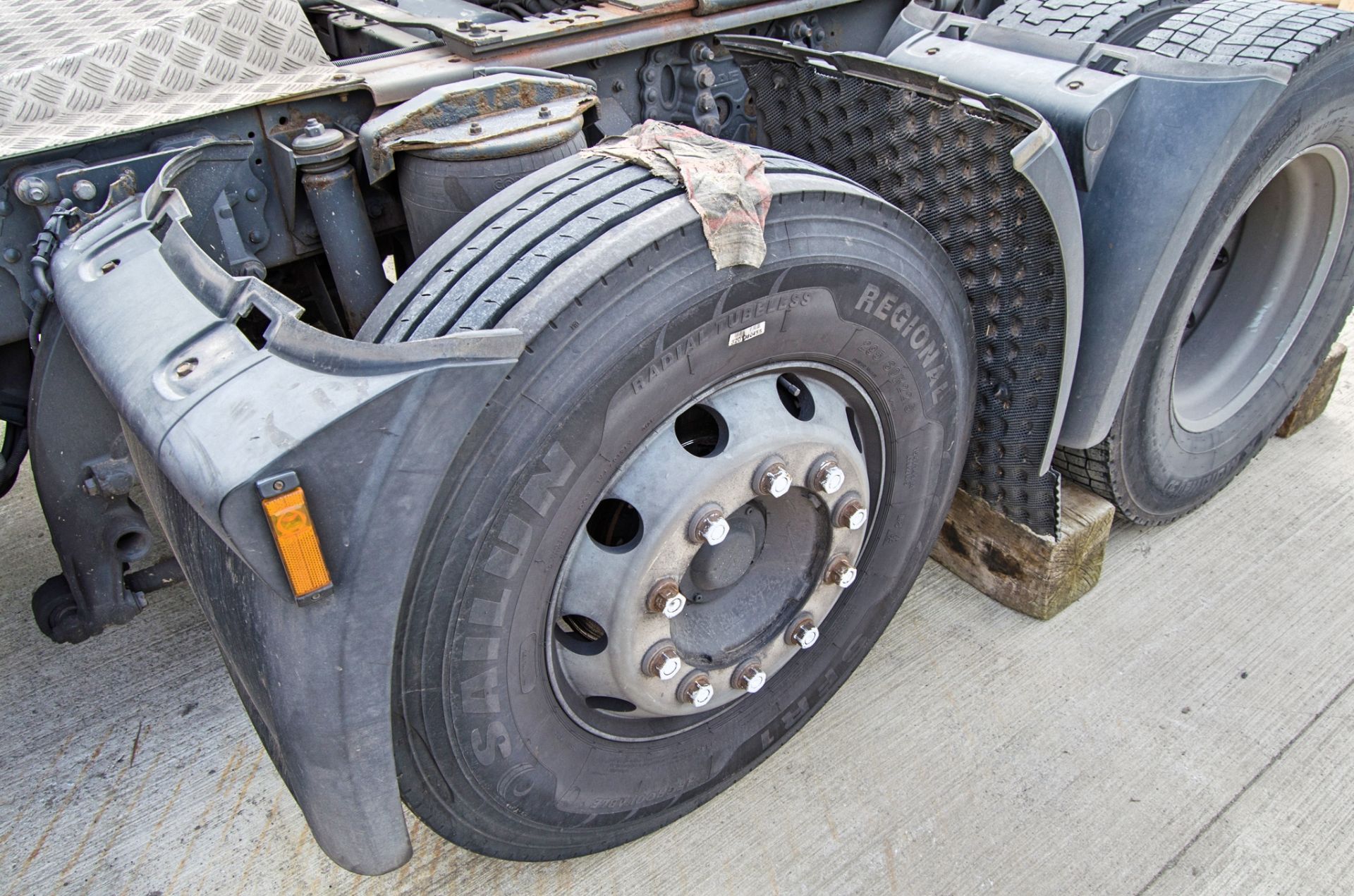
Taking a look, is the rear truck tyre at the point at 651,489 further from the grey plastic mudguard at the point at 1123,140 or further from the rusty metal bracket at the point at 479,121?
the grey plastic mudguard at the point at 1123,140

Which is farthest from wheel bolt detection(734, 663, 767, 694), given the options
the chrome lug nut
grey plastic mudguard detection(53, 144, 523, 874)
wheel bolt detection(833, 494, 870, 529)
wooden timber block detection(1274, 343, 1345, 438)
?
wooden timber block detection(1274, 343, 1345, 438)

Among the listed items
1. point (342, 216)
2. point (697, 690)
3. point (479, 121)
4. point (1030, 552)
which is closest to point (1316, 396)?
point (1030, 552)

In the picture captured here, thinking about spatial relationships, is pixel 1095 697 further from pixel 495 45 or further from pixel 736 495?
pixel 495 45

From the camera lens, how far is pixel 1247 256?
2854mm

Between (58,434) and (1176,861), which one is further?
(1176,861)

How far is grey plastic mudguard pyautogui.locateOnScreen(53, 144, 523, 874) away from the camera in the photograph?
1214mm

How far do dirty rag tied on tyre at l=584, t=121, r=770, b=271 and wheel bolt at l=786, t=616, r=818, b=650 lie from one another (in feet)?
2.63

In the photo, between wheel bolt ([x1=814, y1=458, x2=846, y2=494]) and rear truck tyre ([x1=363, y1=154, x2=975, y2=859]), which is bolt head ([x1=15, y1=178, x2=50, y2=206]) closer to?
rear truck tyre ([x1=363, y1=154, x2=975, y2=859])

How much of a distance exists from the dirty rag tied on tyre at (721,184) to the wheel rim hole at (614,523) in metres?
0.50

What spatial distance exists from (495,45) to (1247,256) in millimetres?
2252

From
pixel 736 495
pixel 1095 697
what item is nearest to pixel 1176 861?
pixel 1095 697

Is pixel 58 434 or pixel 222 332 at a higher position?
pixel 222 332

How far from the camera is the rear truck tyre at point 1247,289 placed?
2.18 m

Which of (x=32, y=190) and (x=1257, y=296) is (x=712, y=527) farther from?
(x=1257, y=296)
